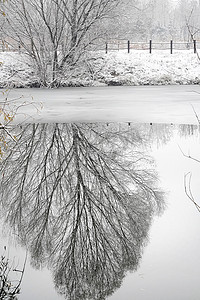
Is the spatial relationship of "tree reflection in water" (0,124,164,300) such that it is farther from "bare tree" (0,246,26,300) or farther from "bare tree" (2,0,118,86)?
"bare tree" (2,0,118,86)

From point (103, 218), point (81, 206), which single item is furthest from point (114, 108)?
point (103, 218)

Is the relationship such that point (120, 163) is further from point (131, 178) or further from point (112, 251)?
point (112, 251)

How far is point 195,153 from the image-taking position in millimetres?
9859

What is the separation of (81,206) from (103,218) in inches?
21.7

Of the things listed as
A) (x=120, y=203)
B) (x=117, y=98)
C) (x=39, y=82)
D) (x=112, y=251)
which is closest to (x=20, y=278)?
(x=112, y=251)

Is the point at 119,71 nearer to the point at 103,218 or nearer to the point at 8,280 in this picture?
the point at 103,218

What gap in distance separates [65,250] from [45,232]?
625 mm

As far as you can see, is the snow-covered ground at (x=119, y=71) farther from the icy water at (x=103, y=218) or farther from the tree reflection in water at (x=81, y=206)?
the icy water at (x=103, y=218)

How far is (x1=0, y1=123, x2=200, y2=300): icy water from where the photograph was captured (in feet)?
14.8

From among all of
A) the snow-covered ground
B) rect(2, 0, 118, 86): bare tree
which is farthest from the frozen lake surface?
the snow-covered ground

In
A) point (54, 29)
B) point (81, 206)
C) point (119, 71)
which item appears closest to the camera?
point (81, 206)

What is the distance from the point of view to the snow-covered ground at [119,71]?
3025 cm

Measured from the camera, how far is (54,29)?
94.6ft

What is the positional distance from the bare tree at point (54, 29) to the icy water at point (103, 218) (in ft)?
57.7
